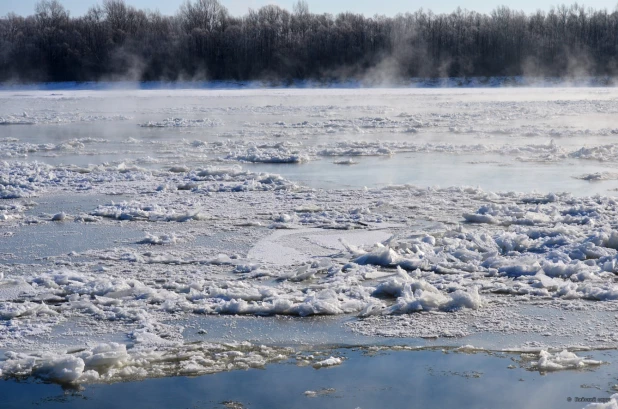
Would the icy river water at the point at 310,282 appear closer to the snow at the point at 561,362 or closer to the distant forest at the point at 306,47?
the snow at the point at 561,362

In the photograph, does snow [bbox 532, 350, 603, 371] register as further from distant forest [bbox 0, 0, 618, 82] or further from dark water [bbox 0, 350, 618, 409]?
distant forest [bbox 0, 0, 618, 82]

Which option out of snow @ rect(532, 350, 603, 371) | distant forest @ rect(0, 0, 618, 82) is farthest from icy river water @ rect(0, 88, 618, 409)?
distant forest @ rect(0, 0, 618, 82)

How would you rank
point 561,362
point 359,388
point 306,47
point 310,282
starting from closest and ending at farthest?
point 359,388, point 561,362, point 310,282, point 306,47

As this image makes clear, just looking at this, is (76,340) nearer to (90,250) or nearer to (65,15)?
(90,250)

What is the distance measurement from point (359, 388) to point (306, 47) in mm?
48686

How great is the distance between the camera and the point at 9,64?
48562mm

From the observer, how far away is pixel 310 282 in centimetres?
545

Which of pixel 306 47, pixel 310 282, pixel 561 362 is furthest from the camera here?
pixel 306 47

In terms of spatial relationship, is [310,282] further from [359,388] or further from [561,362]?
[561,362]

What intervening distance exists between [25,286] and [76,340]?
1.21 metres

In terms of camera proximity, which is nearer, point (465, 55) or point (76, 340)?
point (76, 340)

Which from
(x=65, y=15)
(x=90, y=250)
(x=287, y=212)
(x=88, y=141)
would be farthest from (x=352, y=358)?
(x=65, y=15)

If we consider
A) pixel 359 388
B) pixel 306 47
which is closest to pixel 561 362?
pixel 359 388

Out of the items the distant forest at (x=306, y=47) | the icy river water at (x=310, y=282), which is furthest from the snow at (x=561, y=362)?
the distant forest at (x=306, y=47)
